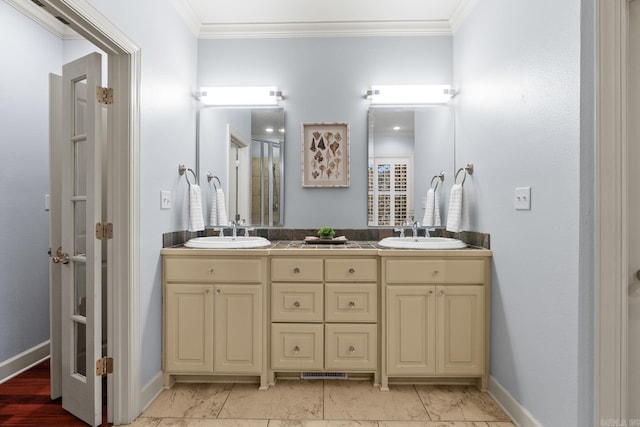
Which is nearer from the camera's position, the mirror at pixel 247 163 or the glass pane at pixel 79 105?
the glass pane at pixel 79 105

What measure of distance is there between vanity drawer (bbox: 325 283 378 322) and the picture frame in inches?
35.0

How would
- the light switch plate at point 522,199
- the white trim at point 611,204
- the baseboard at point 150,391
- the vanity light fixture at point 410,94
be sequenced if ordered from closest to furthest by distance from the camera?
1. the white trim at point 611,204
2. the light switch plate at point 522,199
3. the baseboard at point 150,391
4. the vanity light fixture at point 410,94

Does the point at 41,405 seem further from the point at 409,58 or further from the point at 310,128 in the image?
the point at 409,58

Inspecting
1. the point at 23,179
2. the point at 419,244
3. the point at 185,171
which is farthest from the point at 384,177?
the point at 23,179

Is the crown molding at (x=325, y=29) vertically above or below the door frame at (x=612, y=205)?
above

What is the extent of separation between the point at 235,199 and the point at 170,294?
88cm

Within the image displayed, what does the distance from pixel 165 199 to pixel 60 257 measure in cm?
60

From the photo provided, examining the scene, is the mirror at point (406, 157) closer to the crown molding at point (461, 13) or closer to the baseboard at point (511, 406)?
the crown molding at point (461, 13)

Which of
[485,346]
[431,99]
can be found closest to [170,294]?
[485,346]

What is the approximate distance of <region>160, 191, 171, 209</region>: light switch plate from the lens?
2049mm

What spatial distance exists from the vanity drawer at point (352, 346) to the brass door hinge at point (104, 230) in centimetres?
130

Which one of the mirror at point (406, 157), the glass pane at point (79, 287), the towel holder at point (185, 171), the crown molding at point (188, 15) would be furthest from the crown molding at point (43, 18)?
the mirror at point (406, 157)

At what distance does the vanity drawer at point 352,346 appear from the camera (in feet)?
6.71

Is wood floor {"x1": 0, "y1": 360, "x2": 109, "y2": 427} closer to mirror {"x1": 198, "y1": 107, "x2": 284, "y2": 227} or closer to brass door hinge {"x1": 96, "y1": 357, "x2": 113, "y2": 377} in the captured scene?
brass door hinge {"x1": 96, "y1": 357, "x2": 113, "y2": 377}
